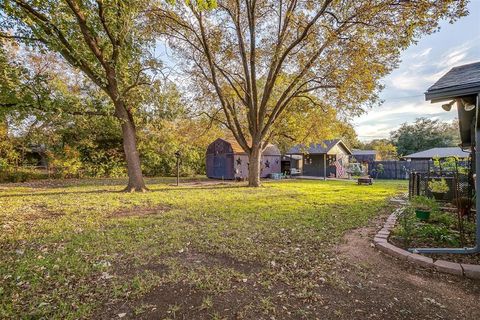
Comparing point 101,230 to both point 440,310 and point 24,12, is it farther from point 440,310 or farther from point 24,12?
point 24,12

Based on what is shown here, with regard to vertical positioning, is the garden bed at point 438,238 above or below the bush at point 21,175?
below

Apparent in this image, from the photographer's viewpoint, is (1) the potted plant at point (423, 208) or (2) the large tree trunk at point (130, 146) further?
(2) the large tree trunk at point (130, 146)

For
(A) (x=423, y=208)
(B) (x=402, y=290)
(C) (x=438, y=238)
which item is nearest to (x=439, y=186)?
(A) (x=423, y=208)

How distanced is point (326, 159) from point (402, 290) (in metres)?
20.7

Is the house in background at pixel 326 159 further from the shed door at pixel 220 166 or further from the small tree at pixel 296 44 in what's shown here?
the small tree at pixel 296 44

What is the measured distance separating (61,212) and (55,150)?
11.7m

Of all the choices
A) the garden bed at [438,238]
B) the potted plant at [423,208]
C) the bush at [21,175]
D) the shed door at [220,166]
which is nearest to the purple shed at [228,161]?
the shed door at [220,166]

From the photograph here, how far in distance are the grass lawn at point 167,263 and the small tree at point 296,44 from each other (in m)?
6.13

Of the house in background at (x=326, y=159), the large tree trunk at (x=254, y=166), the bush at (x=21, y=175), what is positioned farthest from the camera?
the house in background at (x=326, y=159)

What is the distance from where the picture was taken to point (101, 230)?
4680 mm

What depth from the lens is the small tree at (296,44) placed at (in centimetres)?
759

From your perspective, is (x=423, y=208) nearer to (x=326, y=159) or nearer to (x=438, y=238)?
(x=438, y=238)

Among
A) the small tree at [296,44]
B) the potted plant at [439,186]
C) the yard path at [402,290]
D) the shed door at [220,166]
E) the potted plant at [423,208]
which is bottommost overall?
the yard path at [402,290]

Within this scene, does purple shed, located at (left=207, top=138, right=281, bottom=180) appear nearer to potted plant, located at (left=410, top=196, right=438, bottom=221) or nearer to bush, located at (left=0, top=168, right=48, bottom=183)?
bush, located at (left=0, top=168, right=48, bottom=183)
